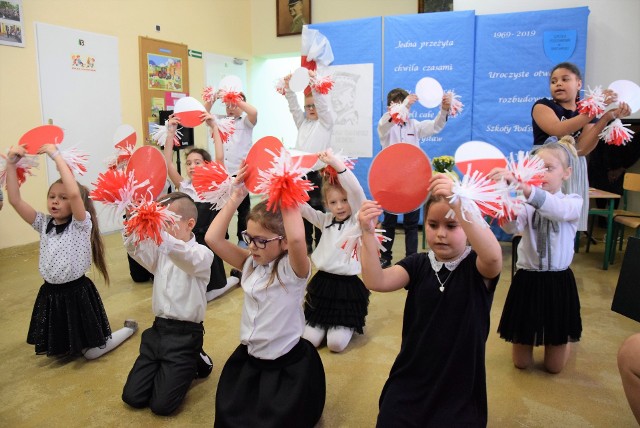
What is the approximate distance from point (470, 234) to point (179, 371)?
1.41 meters

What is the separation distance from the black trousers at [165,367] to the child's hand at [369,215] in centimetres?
113

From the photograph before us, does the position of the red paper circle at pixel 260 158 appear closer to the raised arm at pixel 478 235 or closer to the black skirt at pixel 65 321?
the raised arm at pixel 478 235

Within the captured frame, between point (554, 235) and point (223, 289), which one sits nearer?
point (554, 235)

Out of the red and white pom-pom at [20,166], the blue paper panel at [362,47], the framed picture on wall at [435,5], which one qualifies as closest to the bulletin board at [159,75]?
the blue paper panel at [362,47]

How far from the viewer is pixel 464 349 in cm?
151

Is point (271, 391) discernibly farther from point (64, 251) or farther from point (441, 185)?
point (64, 251)

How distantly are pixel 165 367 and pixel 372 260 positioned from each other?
1.16 m

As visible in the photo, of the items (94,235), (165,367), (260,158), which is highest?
(260,158)

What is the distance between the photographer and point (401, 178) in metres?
1.38

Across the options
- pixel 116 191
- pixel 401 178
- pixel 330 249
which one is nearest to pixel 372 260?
pixel 401 178

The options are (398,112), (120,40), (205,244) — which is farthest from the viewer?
(120,40)

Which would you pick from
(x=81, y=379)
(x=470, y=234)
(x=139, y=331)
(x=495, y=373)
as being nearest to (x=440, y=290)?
(x=470, y=234)

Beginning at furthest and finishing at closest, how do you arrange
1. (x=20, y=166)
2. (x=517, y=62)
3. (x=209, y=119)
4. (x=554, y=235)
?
(x=517, y=62), (x=209, y=119), (x=20, y=166), (x=554, y=235)

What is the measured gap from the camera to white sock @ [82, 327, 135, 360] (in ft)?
8.03
